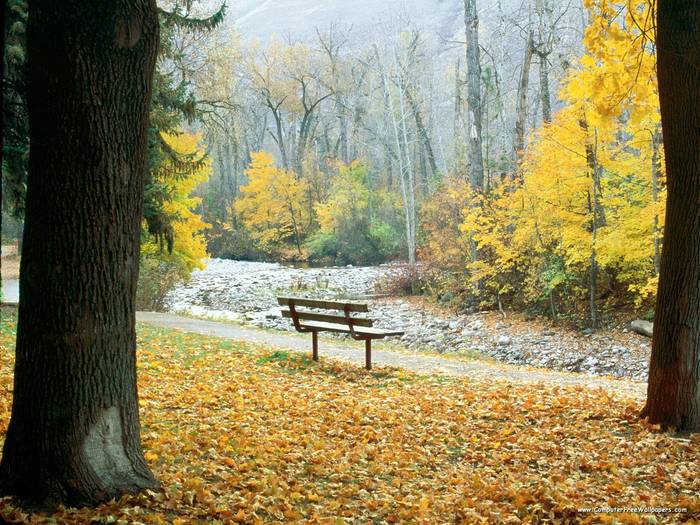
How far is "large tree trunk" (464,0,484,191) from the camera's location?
2209cm

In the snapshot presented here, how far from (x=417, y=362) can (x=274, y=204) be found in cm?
3460

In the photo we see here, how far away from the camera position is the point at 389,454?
5.67 meters

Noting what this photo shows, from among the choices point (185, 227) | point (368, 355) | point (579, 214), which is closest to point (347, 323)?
point (368, 355)

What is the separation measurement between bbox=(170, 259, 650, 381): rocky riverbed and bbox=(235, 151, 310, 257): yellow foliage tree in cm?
1102

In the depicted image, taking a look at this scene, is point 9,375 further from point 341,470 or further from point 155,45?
point 155,45

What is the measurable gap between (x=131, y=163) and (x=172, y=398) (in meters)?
A: 3.75

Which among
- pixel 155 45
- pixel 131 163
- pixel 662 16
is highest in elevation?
pixel 662 16

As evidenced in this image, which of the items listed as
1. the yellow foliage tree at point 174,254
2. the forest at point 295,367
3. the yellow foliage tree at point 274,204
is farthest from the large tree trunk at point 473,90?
the yellow foliage tree at point 274,204

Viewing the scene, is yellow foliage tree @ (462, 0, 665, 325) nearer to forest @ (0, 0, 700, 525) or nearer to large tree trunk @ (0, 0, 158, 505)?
forest @ (0, 0, 700, 525)

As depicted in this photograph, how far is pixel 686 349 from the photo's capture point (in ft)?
19.6

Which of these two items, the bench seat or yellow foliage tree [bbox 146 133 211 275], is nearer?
the bench seat

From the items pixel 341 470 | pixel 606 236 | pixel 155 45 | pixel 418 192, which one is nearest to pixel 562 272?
pixel 606 236

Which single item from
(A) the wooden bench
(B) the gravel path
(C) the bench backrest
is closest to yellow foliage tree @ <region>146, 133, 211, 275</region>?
(B) the gravel path

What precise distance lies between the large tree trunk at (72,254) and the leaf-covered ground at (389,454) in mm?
269
